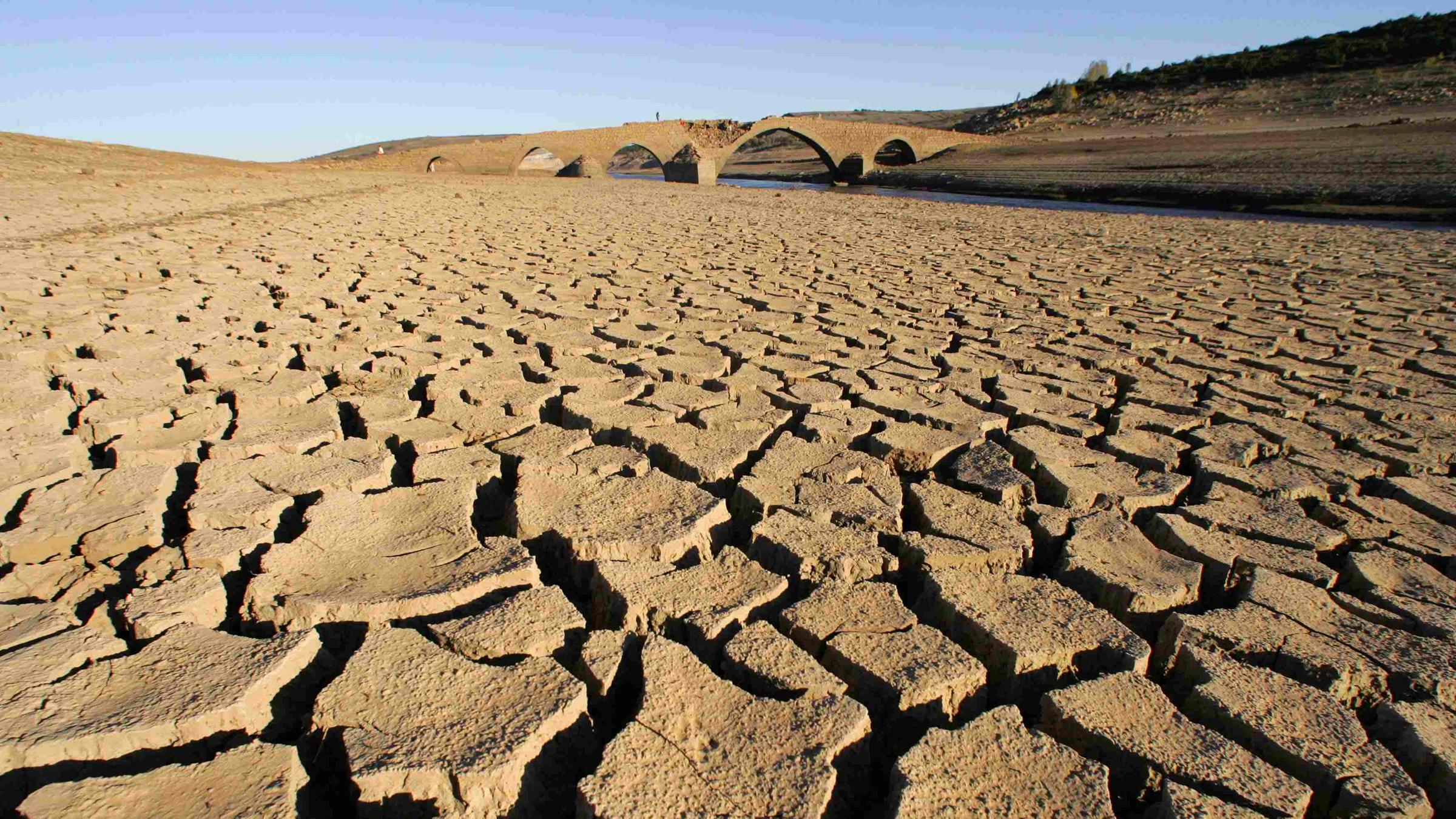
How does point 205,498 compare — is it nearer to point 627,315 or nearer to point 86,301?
point 627,315

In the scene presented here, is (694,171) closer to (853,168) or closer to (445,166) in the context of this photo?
(853,168)

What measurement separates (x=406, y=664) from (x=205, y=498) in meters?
0.81

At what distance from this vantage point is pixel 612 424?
2227 mm

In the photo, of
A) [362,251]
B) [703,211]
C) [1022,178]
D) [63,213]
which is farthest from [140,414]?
[1022,178]

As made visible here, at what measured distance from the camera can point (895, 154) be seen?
29828 millimetres

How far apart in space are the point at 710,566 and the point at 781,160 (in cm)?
3863

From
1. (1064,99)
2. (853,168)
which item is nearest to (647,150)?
(853,168)

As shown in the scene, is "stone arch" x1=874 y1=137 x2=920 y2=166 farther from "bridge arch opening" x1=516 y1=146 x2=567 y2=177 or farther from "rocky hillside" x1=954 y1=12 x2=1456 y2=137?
"bridge arch opening" x1=516 y1=146 x2=567 y2=177

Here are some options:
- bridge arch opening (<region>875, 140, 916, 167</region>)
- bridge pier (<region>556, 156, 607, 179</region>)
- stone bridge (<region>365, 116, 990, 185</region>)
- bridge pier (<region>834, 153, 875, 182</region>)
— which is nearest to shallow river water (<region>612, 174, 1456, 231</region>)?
bridge pier (<region>834, 153, 875, 182</region>)

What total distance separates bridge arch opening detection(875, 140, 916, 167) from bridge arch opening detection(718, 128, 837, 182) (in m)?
2.01

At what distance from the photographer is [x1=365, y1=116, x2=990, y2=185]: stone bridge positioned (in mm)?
21281

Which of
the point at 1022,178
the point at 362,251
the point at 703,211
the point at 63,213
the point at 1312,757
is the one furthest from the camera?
the point at 1022,178

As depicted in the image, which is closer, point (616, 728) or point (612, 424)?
point (616, 728)

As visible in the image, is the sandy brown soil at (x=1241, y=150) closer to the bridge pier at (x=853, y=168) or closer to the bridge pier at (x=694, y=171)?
the bridge pier at (x=853, y=168)
